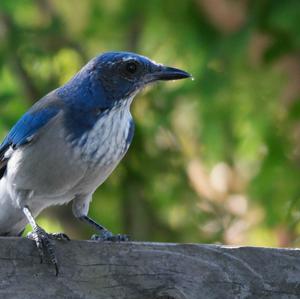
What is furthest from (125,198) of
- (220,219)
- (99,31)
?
(99,31)

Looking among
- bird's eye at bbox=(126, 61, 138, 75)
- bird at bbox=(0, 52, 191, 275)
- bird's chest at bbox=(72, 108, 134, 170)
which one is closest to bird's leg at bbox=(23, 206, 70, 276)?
bird at bbox=(0, 52, 191, 275)

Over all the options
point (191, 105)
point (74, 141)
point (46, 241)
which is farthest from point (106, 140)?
point (191, 105)

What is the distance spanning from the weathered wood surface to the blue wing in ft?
4.18

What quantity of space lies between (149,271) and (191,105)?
3.47m

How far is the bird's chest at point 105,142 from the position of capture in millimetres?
5285

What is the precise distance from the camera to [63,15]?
8.29 m

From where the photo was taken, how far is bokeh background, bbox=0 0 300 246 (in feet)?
23.1

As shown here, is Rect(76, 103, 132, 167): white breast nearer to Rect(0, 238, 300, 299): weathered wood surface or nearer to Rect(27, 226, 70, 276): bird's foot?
Rect(27, 226, 70, 276): bird's foot

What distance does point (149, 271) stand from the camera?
13.9 feet

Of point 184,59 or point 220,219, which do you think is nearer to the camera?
point 184,59

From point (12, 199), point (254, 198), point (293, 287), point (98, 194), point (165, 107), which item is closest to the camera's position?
point (293, 287)

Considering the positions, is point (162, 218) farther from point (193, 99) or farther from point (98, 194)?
point (193, 99)

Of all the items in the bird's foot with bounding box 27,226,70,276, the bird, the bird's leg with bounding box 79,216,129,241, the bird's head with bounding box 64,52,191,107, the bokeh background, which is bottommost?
the bird's foot with bounding box 27,226,70,276

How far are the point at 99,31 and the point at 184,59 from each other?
98cm
